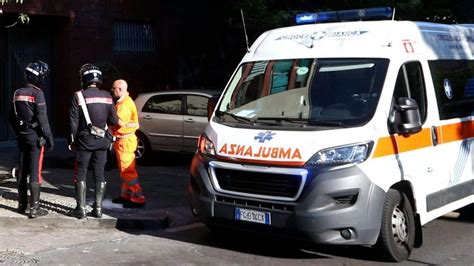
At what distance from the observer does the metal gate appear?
14625mm

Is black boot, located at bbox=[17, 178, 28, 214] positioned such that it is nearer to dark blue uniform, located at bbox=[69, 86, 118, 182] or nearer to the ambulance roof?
dark blue uniform, located at bbox=[69, 86, 118, 182]

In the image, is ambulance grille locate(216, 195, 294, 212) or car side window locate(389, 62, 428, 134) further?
car side window locate(389, 62, 428, 134)

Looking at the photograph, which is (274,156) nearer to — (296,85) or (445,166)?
(296,85)

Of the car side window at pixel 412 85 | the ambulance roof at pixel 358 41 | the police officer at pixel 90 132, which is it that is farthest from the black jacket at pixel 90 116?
the car side window at pixel 412 85

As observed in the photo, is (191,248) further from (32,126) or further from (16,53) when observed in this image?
(16,53)

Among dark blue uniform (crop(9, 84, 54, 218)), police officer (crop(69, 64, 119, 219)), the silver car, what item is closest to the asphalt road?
police officer (crop(69, 64, 119, 219))

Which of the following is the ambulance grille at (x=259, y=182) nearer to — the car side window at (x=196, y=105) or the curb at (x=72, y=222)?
the curb at (x=72, y=222)

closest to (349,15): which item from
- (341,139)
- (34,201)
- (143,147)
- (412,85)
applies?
(412,85)

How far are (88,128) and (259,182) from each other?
8.27ft

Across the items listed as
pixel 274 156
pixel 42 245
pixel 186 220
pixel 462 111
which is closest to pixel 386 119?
pixel 274 156

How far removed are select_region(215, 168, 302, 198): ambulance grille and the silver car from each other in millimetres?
5764

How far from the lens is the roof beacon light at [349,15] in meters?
6.89

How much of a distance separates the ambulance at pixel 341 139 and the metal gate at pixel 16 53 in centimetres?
942

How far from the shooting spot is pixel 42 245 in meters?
6.65
